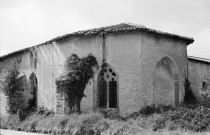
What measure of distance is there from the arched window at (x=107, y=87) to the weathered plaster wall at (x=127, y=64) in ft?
1.58

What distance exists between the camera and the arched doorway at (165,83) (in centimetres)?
1610

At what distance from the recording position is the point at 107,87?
15852mm

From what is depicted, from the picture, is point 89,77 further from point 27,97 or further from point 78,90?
point 27,97

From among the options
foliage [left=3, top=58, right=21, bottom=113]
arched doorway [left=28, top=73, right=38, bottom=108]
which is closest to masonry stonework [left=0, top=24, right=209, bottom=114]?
arched doorway [left=28, top=73, right=38, bottom=108]

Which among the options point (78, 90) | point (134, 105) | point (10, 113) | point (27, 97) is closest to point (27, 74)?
point (27, 97)

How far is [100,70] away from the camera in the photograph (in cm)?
1591

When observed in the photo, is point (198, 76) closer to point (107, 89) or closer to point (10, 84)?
point (107, 89)

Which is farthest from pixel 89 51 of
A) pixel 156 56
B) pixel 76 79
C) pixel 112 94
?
pixel 156 56

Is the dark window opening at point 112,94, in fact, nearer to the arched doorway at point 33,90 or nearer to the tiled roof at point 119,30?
the tiled roof at point 119,30

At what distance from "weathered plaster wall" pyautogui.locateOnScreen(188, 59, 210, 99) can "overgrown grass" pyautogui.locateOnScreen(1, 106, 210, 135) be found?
5326 mm

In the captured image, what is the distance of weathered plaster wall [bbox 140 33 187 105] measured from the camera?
50.0 feet

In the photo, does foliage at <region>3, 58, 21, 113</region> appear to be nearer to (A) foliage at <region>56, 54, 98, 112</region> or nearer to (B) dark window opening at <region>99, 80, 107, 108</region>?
(A) foliage at <region>56, 54, 98, 112</region>

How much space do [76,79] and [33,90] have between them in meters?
6.77

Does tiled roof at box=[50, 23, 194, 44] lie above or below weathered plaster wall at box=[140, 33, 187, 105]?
above
